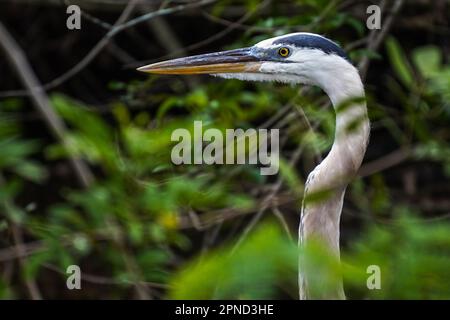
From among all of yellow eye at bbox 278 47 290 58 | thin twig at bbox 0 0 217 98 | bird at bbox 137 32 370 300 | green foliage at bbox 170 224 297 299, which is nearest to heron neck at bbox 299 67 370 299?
bird at bbox 137 32 370 300

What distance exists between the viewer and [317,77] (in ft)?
6.02

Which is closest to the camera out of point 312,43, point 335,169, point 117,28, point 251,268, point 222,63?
point 251,268

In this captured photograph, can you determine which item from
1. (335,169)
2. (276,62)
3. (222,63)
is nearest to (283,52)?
(276,62)

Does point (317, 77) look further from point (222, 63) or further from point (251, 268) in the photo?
point (251, 268)

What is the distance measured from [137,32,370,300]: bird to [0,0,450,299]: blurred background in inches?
2.3

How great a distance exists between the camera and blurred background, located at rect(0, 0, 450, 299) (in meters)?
1.06

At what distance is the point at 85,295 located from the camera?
380 centimetres

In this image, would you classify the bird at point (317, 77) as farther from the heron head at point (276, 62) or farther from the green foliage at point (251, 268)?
the green foliage at point (251, 268)

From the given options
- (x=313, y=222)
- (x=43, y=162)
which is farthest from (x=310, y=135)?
(x=43, y=162)

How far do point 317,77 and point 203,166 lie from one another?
17.6 inches

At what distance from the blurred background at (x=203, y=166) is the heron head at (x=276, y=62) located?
0.12 meters

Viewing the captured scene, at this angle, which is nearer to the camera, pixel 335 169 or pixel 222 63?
pixel 335 169

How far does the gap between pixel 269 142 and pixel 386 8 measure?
0.58 m

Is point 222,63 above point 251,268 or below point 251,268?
above
